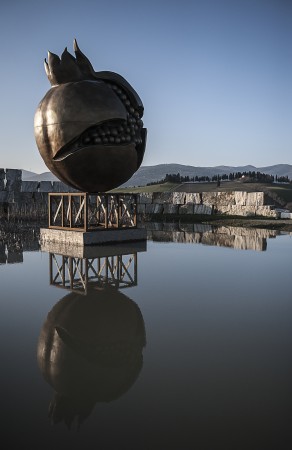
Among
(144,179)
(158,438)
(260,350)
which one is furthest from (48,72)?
(144,179)

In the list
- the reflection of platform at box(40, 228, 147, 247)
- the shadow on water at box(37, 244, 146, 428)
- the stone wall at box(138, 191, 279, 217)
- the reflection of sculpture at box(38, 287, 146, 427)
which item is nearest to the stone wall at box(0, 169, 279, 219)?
the stone wall at box(138, 191, 279, 217)

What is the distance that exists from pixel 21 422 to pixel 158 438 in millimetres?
999

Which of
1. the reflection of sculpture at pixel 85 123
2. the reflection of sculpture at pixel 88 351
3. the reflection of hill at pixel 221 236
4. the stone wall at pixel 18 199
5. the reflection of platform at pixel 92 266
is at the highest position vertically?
the reflection of sculpture at pixel 85 123

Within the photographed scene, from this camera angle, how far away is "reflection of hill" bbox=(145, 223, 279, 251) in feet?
40.8

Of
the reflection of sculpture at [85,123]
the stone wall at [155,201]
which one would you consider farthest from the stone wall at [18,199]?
the reflection of sculpture at [85,123]

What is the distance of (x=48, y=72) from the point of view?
11297 millimetres

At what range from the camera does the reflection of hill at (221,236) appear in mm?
12445

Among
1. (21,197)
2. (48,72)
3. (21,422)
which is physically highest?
(48,72)

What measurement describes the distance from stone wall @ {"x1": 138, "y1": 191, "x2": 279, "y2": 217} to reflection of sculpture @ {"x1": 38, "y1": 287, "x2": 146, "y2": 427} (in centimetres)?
1592

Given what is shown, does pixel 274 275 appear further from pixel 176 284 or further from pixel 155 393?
pixel 155 393

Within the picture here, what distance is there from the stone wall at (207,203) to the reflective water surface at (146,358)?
1293cm

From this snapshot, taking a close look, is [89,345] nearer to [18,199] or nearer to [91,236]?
[91,236]

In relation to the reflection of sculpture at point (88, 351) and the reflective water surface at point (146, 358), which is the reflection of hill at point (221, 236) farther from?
the reflection of sculpture at point (88, 351)

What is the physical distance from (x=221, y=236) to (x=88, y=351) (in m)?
10.6
